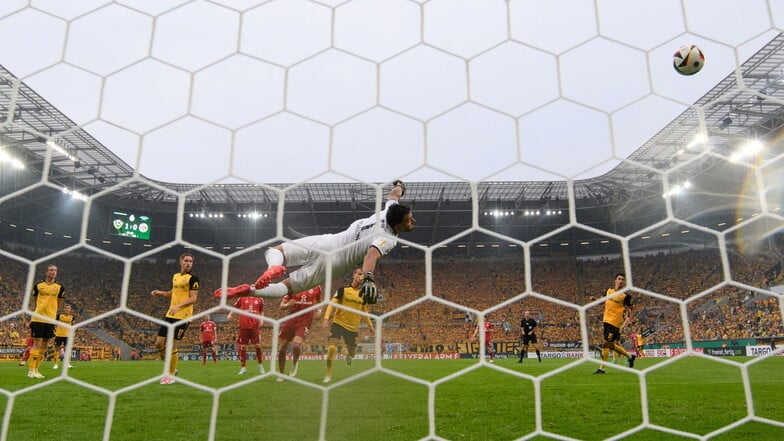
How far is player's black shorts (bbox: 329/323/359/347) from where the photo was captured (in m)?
5.65

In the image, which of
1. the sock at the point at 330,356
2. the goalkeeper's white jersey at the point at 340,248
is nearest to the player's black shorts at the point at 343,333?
the sock at the point at 330,356

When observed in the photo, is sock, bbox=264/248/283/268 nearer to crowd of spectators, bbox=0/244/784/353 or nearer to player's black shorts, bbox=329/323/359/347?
player's black shorts, bbox=329/323/359/347

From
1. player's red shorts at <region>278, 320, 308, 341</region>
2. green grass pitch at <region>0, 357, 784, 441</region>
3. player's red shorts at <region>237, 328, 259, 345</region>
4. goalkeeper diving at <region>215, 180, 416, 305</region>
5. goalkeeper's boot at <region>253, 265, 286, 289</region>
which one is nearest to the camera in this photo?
green grass pitch at <region>0, 357, 784, 441</region>

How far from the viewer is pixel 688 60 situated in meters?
3.38

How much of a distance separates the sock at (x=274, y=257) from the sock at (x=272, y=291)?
14 cm

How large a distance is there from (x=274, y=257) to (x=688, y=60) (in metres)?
2.91

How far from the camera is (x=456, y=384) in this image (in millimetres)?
5102

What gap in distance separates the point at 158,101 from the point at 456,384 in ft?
12.0

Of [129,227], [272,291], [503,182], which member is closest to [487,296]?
[503,182]

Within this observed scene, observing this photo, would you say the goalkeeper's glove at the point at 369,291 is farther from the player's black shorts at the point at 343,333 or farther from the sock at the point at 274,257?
the player's black shorts at the point at 343,333

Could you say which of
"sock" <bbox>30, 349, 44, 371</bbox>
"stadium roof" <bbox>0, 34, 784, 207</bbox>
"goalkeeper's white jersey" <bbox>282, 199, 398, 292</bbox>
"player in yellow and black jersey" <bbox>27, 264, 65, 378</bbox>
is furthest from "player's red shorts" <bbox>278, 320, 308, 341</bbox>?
"sock" <bbox>30, 349, 44, 371</bbox>

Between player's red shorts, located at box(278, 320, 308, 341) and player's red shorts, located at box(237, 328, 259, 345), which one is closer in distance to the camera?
player's red shorts, located at box(278, 320, 308, 341)

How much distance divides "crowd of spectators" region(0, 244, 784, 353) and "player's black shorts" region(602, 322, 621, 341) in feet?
24.7

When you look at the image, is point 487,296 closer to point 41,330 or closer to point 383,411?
point 41,330
